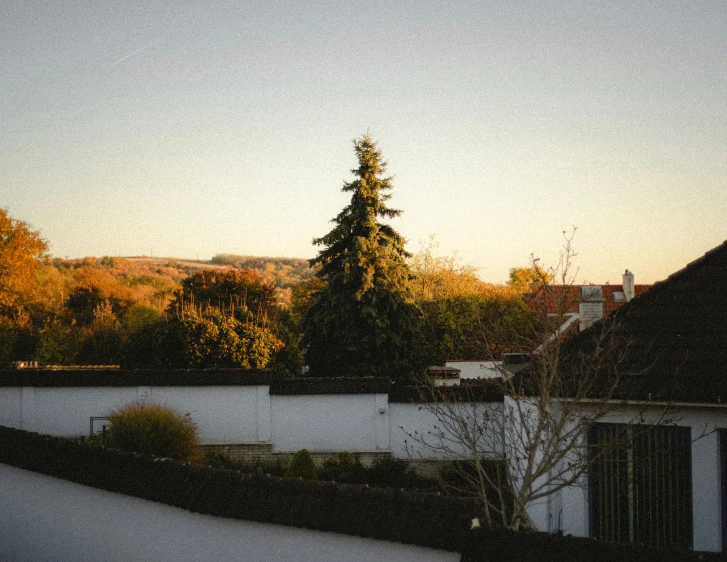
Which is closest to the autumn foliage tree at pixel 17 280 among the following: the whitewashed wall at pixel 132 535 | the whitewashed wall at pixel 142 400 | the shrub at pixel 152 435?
the whitewashed wall at pixel 142 400

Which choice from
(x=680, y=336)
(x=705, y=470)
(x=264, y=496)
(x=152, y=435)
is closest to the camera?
(x=264, y=496)

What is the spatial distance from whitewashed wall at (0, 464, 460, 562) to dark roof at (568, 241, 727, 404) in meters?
4.69

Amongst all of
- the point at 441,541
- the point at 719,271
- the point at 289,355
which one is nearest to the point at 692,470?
the point at 719,271

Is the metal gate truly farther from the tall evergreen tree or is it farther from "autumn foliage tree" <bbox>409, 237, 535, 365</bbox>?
"autumn foliage tree" <bbox>409, 237, 535, 365</bbox>

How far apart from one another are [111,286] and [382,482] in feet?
186

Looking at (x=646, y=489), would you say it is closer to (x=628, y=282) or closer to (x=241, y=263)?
(x=628, y=282)

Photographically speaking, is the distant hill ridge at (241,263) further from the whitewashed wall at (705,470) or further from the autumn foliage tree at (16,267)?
the whitewashed wall at (705,470)

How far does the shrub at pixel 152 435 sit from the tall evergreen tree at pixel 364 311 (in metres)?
14.2

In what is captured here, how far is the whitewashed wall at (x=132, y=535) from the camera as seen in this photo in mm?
6348

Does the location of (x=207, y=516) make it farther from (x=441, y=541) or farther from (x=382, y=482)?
(x=382, y=482)

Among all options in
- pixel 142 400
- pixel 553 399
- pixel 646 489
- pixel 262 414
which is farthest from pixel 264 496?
pixel 142 400

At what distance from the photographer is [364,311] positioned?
85.9ft

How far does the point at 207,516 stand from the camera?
7082 millimetres

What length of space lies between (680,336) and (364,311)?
17050 millimetres
